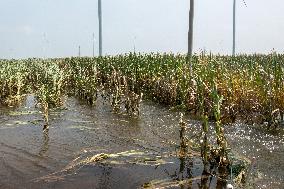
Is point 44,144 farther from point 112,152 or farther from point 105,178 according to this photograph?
point 105,178

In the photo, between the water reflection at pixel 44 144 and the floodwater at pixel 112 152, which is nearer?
the floodwater at pixel 112 152

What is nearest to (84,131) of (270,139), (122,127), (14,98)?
(122,127)

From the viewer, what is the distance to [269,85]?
5.99 m

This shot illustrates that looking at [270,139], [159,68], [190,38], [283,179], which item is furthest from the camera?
[159,68]

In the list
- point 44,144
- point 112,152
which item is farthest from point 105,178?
point 44,144

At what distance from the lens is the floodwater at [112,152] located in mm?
3402

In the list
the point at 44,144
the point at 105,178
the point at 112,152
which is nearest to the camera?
the point at 105,178

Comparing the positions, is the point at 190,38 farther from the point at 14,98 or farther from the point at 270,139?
the point at 14,98

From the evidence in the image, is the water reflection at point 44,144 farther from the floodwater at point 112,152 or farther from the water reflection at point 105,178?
the water reflection at point 105,178

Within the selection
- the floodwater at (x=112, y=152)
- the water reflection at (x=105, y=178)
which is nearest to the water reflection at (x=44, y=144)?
the floodwater at (x=112, y=152)

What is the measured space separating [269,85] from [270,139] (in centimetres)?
116

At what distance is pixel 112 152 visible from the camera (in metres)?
4.43

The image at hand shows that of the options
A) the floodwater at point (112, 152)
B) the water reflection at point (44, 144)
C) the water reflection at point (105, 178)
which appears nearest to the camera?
the water reflection at point (105, 178)

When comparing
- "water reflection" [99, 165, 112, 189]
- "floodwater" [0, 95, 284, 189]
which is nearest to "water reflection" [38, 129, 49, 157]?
"floodwater" [0, 95, 284, 189]
